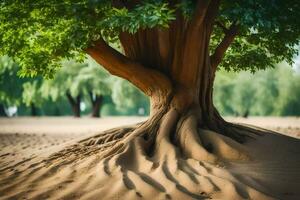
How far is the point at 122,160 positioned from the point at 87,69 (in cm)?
3064

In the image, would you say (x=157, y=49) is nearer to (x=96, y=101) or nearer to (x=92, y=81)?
(x=92, y=81)

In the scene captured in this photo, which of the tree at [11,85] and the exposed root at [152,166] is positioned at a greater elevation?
the tree at [11,85]

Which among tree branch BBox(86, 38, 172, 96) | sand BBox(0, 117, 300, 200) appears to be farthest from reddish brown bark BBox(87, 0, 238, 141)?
sand BBox(0, 117, 300, 200)

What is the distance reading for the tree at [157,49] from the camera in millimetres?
7086

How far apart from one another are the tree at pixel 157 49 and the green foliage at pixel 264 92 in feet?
115

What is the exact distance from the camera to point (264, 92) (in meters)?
46.2

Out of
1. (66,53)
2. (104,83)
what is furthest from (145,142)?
(104,83)

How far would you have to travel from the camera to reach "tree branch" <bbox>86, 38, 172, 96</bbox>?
8.73 meters

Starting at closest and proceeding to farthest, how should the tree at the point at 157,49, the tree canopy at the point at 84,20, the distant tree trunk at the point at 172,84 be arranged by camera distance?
the tree canopy at the point at 84,20 → the tree at the point at 157,49 → the distant tree trunk at the point at 172,84

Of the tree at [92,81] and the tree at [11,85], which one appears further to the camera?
the tree at [11,85]

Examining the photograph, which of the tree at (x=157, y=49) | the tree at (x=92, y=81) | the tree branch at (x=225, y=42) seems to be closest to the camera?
the tree at (x=157, y=49)

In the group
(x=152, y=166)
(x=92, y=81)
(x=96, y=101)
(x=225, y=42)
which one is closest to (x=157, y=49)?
(x=225, y=42)

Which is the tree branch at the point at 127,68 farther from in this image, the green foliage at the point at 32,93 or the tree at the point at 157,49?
the green foliage at the point at 32,93

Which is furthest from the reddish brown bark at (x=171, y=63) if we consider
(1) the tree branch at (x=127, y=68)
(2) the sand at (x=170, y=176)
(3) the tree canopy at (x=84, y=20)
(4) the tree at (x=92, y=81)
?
(4) the tree at (x=92, y=81)
